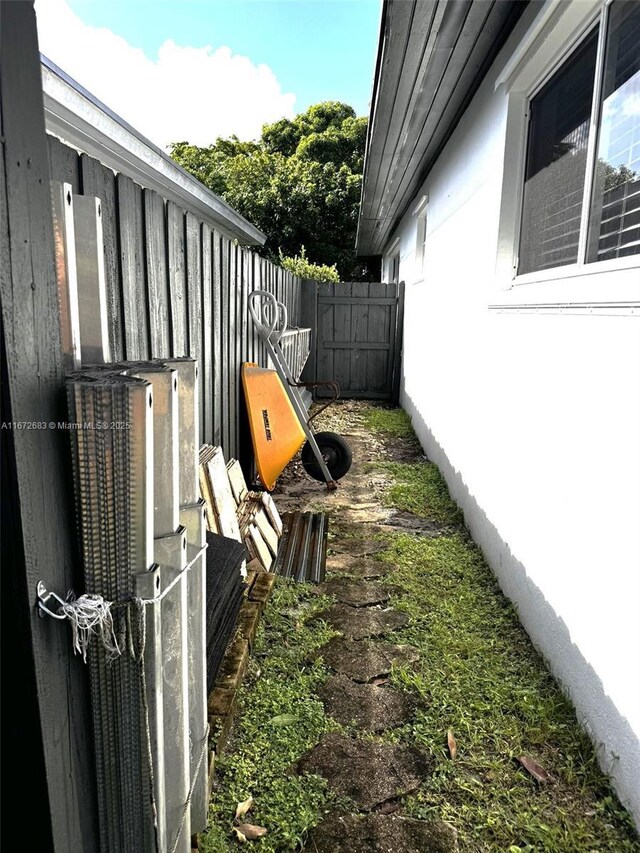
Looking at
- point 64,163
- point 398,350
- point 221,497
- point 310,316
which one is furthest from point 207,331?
point 398,350

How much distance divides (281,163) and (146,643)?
23315mm

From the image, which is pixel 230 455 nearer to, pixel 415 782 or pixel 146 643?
pixel 415 782

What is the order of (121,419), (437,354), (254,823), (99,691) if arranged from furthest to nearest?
(437,354) → (254,823) → (99,691) → (121,419)

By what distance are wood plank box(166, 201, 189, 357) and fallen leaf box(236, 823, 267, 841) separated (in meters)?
1.87

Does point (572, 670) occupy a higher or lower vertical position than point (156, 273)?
lower

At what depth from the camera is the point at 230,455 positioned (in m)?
3.80

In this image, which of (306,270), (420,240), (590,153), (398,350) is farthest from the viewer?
(306,270)

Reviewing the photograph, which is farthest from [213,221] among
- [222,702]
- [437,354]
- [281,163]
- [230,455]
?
[281,163]

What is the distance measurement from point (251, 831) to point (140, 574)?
104 cm

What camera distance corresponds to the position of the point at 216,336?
3301mm

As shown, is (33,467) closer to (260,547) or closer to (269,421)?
(260,547)

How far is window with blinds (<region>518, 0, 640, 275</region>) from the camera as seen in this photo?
1838mm

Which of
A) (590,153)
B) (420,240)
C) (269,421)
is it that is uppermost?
(420,240)

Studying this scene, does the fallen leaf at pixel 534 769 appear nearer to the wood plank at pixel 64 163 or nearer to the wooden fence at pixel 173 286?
the wooden fence at pixel 173 286
